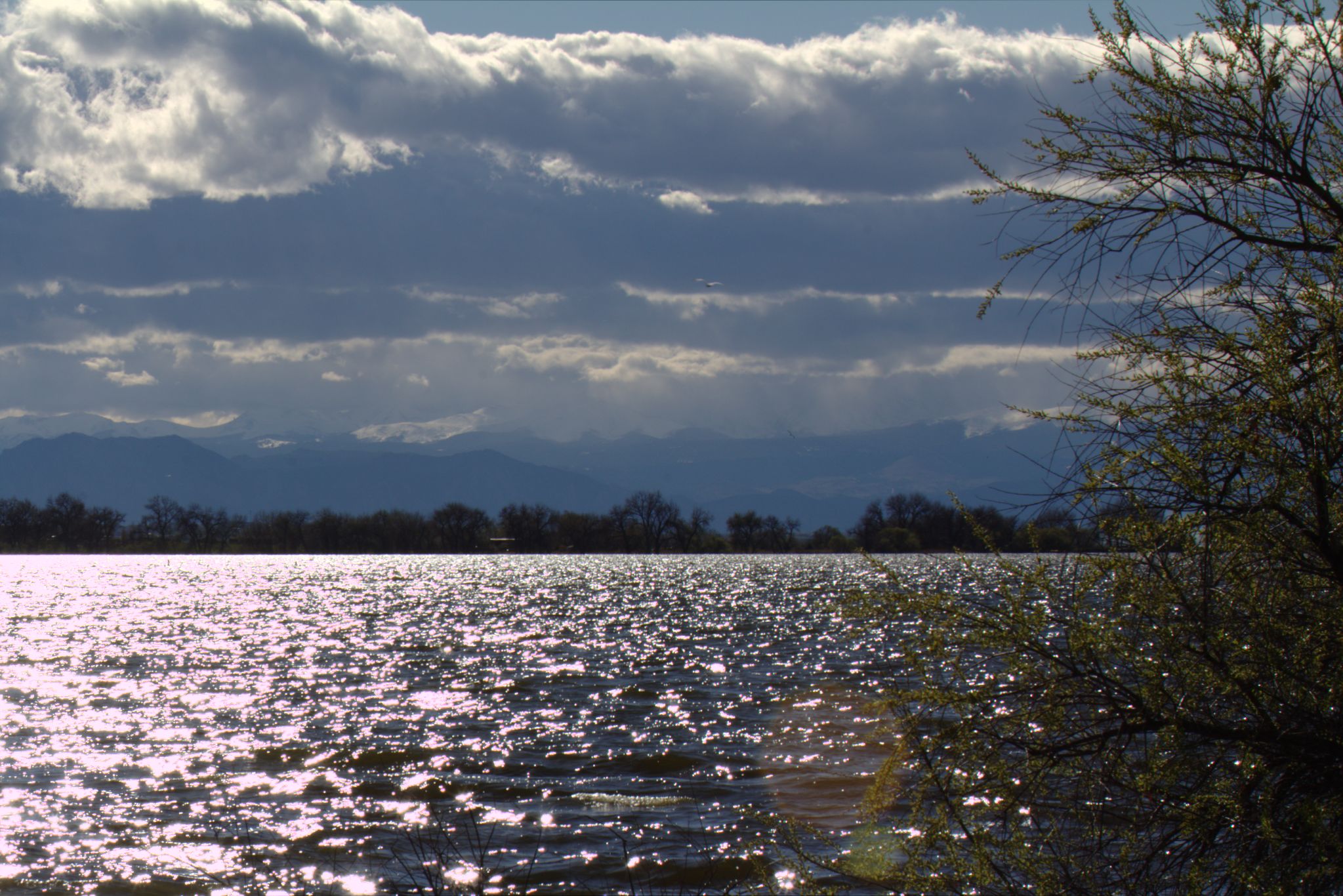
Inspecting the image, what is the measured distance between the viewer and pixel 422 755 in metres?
21.6

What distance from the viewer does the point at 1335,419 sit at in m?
6.42

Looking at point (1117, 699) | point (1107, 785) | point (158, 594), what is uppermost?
point (1117, 699)

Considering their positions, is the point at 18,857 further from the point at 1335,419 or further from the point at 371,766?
the point at 1335,419

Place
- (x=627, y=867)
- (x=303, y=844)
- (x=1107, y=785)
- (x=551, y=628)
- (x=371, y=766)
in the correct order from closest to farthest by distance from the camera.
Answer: (x=1107, y=785), (x=627, y=867), (x=303, y=844), (x=371, y=766), (x=551, y=628)

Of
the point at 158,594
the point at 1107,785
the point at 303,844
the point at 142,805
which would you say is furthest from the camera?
the point at 158,594

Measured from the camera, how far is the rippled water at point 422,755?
14594mm

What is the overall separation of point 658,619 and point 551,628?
304 inches

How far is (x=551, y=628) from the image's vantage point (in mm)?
54250

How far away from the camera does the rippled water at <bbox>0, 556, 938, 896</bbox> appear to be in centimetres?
1459

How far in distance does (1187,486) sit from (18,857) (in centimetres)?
1568

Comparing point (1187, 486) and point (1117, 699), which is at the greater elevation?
point (1187, 486)

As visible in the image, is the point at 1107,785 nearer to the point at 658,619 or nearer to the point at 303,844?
the point at 303,844

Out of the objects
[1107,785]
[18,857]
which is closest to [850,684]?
[18,857]

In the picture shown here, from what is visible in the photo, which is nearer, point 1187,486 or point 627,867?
point 1187,486
